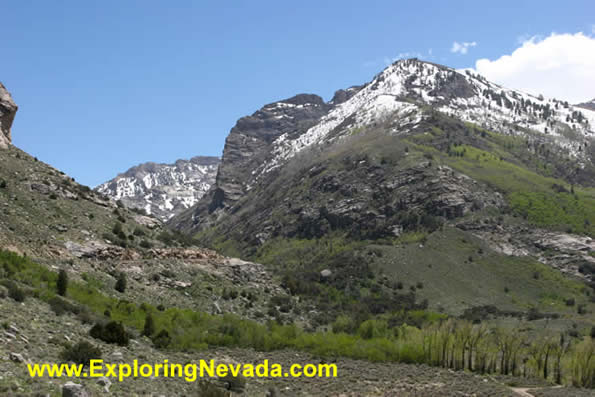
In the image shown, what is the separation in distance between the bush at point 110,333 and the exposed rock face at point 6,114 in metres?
36.6

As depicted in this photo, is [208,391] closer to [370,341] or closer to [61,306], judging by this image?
[61,306]

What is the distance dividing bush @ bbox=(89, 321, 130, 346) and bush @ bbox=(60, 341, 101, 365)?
4.24 metres

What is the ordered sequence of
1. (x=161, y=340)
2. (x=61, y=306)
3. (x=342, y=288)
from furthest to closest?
(x=342, y=288), (x=161, y=340), (x=61, y=306)

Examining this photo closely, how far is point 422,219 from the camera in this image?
11519 centimetres

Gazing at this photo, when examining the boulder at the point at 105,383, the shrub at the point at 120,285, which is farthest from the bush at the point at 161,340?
the boulder at the point at 105,383

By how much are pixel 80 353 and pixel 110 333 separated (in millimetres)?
5523

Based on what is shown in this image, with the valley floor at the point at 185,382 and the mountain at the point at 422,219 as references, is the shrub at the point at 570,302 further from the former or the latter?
the valley floor at the point at 185,382

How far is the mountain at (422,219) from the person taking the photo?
85875 mm

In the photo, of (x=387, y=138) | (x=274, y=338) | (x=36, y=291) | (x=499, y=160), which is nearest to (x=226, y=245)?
(x=387, y=138)

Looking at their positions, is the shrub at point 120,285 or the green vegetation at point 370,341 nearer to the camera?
the green vegetation at point 370,341

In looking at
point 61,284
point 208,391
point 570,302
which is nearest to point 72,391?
point 208,391

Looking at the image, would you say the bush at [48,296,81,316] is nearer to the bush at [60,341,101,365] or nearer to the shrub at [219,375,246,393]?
the bush at [60,341,101,365]

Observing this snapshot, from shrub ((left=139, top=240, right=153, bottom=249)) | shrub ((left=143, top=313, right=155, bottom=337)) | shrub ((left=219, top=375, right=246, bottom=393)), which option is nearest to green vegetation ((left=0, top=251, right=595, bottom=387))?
shrub ((left=143, top=313, right=155, bottom=337))

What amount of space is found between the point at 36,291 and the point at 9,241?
11.8m
